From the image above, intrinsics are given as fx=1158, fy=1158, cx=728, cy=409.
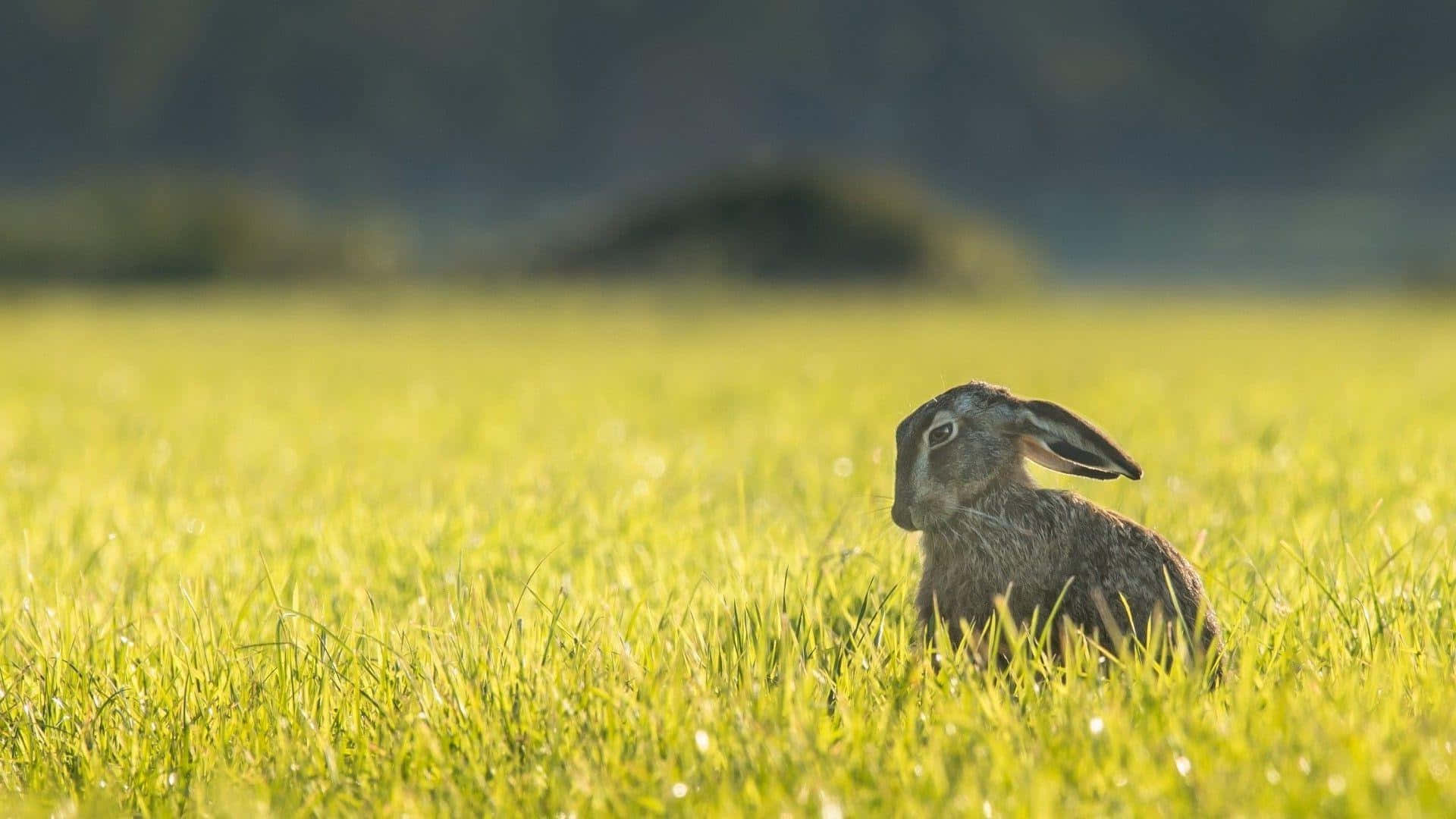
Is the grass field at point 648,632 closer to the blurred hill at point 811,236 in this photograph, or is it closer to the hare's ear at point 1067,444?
the hare's ear at point 1067,444

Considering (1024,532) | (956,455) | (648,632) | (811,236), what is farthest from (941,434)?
(811,236)

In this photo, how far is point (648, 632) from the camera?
3.82 m

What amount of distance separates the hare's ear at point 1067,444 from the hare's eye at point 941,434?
211 mm

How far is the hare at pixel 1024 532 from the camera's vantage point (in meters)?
3.38

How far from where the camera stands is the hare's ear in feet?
10.8

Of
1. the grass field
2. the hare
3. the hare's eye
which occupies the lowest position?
the grass field

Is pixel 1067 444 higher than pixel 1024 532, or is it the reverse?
pixel 1067 444

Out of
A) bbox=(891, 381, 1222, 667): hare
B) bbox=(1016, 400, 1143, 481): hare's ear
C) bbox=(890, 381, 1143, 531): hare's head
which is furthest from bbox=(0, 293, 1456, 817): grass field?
bbox=(1016, 400, 1143, 481): hare's ear

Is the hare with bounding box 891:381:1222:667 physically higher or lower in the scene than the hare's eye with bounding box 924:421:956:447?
lower

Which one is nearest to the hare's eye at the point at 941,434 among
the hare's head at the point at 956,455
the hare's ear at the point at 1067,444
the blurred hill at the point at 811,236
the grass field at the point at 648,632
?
the hare's head at the point at 956,455

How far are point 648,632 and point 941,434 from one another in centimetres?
116

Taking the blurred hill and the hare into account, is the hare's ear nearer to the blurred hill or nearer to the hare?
the hare

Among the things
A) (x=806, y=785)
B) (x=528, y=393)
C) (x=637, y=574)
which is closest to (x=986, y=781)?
(x=806, y=785)

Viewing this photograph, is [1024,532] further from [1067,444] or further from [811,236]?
→ [811,236]
